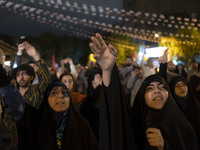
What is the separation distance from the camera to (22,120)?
3.16 m

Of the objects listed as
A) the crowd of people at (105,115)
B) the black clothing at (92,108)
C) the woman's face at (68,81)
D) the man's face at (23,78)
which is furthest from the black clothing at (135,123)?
the woman's face at (68,81)

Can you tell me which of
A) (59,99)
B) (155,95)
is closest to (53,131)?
(59,99)

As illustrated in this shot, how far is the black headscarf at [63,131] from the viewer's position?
2998 millimetres

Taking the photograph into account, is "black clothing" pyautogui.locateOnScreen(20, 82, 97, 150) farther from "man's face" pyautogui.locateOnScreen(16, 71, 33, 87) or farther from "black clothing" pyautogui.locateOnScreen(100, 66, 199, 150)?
"man's face" pyautogui.locateOnScreen(16, 71, 33, 87)

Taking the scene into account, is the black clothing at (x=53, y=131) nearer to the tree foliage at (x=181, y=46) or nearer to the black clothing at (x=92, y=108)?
the black clothing at (x=92, y=108)

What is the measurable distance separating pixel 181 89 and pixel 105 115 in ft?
5.78

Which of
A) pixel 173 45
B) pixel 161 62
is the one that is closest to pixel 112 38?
pixel 173 45

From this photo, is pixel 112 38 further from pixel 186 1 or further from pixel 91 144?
pixel 91 144

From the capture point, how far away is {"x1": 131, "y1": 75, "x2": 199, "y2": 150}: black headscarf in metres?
2.44

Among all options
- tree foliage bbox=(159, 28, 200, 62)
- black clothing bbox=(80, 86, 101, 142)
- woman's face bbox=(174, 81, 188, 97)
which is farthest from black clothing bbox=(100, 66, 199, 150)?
tree foliage bbox=(159, 28, 200, 62)

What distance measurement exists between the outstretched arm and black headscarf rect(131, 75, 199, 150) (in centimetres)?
63

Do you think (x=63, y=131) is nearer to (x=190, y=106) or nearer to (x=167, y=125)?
(x=167, y=125)

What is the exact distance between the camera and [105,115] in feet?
7.25

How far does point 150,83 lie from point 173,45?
34.0 meters
